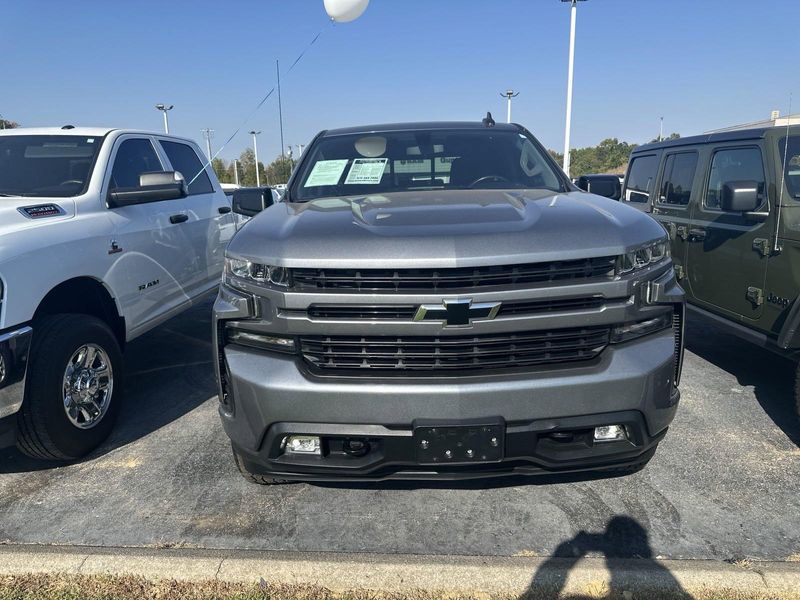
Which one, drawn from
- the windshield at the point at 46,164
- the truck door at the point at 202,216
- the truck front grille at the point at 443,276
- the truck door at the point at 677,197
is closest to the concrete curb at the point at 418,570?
the truck front grille at the point at 443,276

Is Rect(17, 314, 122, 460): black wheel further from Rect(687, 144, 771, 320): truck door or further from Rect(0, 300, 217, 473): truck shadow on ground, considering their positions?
Rect(687, 144, 771, 320): truck door

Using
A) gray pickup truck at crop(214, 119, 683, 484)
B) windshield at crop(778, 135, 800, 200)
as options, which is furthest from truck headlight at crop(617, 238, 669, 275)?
windshield at crop(778, 135, 800, 200)

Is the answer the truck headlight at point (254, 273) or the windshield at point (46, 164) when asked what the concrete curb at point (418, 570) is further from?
the windshield at point (46, 164)

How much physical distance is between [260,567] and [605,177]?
3.05m

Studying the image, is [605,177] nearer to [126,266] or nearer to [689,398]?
[689,398]

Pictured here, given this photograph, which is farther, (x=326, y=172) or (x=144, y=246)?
(x=144, y=246)

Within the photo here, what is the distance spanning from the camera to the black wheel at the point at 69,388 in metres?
3.05

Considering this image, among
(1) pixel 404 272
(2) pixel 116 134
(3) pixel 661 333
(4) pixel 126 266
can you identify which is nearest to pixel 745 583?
(3) pixel 661 333

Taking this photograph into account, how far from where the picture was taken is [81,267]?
3.47m

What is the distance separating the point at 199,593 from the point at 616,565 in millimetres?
1703

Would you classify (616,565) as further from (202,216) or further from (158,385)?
(202,216)

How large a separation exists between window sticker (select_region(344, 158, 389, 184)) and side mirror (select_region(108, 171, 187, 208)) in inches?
54.2

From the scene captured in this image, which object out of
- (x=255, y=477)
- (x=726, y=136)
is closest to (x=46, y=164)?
(x=255, y=477)

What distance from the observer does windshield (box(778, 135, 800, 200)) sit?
385 centimetres
